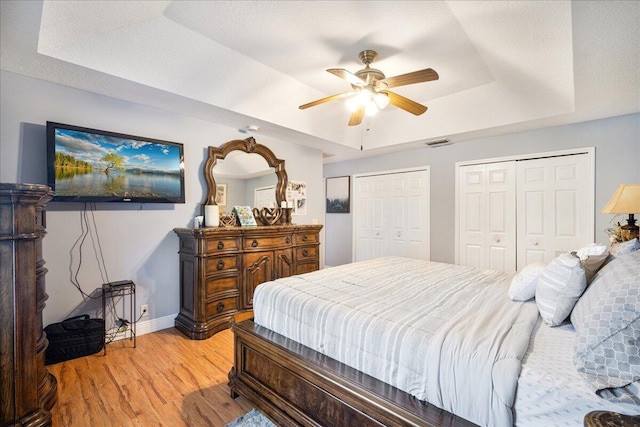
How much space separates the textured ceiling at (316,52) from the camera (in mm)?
1847

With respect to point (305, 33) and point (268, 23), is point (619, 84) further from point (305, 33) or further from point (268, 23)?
point (268, 23)

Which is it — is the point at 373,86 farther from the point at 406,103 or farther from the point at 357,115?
the point at 357,115

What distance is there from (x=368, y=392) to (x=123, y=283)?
2556mm

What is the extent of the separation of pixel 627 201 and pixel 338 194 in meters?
4.09

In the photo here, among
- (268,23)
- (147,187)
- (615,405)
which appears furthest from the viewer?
(147,187)

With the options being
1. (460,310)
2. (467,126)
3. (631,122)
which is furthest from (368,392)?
(631,122)

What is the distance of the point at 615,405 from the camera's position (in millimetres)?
877

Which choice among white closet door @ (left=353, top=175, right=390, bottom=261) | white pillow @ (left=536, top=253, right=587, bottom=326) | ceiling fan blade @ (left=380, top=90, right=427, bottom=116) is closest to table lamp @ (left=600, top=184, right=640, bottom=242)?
white pillow @ (left=536, top=253, right=587, bottom=326)

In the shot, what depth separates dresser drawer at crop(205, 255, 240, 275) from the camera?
2961 millimetres

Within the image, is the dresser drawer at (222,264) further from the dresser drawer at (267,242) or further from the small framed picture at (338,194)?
the small framed picture at (338,194)

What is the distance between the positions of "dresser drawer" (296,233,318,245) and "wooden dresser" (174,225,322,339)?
27cm

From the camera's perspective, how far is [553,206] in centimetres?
349

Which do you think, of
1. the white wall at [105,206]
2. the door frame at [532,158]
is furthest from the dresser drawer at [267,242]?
the door frame at [532,158]

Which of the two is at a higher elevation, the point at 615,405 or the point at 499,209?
the point at 499,209
